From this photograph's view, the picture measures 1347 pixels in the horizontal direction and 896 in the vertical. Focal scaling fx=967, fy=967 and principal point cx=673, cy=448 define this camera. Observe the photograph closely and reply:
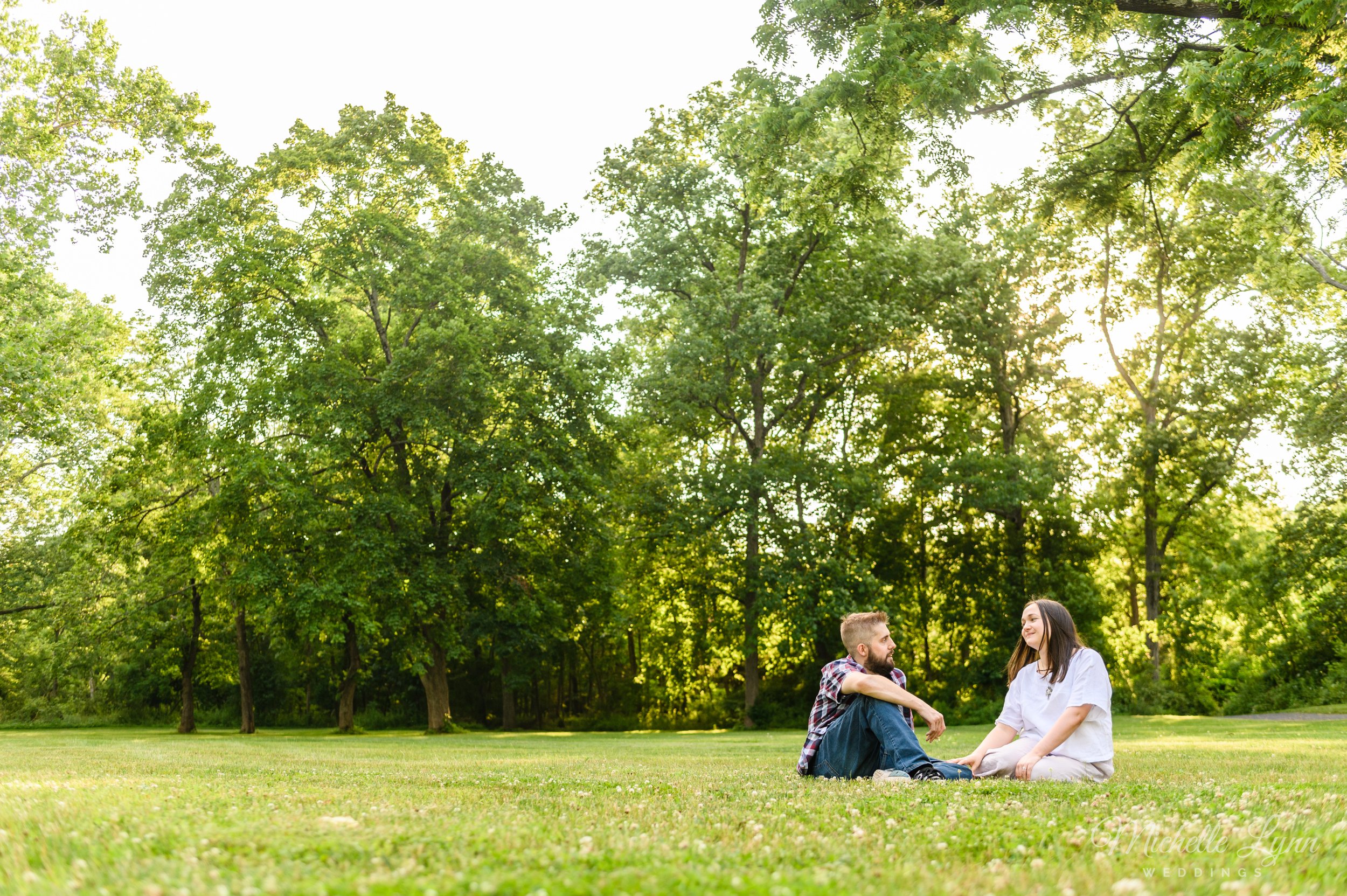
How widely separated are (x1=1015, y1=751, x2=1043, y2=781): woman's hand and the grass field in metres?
0.55

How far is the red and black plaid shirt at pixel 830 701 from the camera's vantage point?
810 cm

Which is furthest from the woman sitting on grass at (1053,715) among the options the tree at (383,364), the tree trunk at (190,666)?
the tree trunk at (190,666)

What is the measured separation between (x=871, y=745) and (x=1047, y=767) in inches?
56.1

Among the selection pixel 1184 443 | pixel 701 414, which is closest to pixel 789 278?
pixel 701 414

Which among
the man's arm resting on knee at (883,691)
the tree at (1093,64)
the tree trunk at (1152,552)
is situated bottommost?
the man's arm resting on knee at (883,691)

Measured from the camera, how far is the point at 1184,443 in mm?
38781

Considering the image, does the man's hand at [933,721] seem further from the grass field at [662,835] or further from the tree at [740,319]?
the tree at [740,319]

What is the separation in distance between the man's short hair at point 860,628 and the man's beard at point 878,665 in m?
0.14

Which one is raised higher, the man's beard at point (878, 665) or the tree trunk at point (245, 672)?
the man's beard at point (878, 665)

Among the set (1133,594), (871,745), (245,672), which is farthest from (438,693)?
(1133,594)

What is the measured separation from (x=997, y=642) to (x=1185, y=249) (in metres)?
15.7

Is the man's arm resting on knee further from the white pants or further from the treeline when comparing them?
the treeline

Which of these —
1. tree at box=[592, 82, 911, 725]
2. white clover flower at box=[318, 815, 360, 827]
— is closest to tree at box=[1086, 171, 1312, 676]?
tree at box=[592, 82, 911, 725]

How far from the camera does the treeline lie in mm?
28906
